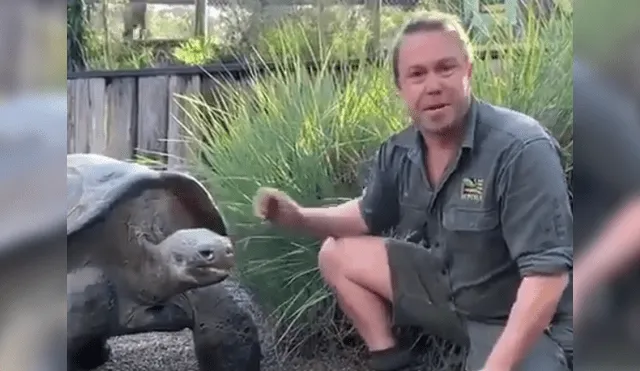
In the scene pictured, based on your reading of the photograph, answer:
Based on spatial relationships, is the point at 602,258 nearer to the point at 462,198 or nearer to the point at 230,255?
the point at 462,198

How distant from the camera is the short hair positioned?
3426 mm

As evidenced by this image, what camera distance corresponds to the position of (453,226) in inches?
134

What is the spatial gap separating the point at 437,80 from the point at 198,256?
1.02 m

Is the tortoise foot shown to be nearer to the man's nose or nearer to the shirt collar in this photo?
the shirt collar

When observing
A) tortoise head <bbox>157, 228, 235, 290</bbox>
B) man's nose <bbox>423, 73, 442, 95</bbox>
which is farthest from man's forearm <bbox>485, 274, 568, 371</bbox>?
tortoise head <bbox>157, 228, 235, 290</bbox>

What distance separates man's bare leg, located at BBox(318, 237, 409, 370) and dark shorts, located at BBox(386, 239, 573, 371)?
35 mm

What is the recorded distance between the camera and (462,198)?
3.39 m

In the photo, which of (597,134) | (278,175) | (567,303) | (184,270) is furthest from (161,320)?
(597,134)

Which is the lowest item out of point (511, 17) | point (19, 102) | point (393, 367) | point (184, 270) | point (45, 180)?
point (393, 367)

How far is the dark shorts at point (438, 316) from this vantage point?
3.42 meters

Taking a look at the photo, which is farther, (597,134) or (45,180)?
(45,180)

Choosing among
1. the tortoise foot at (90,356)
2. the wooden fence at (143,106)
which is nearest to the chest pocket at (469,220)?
the wooden fence at (143,106)

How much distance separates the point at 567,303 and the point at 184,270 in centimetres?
131

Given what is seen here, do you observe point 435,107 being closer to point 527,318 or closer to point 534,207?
point 534,207
